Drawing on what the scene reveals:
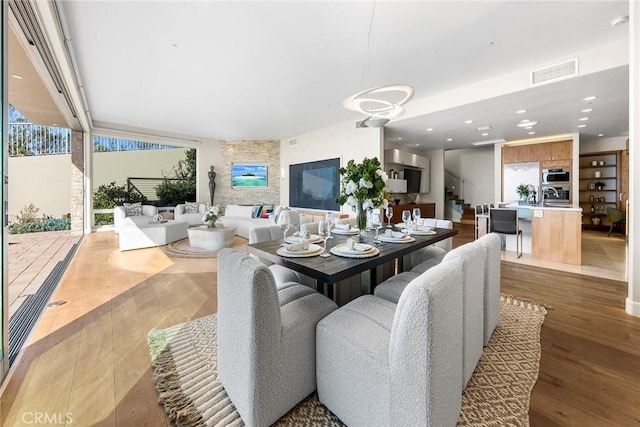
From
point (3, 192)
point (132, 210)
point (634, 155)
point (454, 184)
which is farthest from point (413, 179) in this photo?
point (3, 192)

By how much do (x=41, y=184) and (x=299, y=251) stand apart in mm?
9136

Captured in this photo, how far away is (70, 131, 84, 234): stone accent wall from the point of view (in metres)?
6.50

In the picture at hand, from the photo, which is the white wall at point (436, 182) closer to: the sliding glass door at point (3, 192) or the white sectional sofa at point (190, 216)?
the white sectional sofa at point (190, 216)

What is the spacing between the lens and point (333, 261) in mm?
1683

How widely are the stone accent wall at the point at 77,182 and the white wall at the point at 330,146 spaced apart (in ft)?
16.7

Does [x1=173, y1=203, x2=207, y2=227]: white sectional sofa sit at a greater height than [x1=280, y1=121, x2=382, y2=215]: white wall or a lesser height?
lesser

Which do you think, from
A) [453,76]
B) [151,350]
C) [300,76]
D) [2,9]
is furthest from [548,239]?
[2,9]

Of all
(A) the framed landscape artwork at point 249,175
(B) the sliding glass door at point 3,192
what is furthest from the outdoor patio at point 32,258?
(A) the framed landscape artwork at point 249,175

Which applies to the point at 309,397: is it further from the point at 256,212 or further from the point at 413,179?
the point at 413,179

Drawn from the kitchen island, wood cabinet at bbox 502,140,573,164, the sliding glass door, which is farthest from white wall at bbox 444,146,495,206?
the sliding glass door

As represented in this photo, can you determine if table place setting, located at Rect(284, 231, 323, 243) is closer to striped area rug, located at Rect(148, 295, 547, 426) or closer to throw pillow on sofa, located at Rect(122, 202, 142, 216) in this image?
striped area rug, located at Rect(148, 295, 547, 426)

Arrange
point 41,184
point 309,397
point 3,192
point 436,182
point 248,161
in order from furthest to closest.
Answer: point 436,182 < point 248,161 < point 41,184 < point 3,192 < point 309,397

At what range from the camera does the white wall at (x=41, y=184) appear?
6.90 m

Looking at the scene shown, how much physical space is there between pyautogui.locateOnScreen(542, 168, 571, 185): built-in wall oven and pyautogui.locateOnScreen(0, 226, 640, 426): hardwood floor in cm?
439
